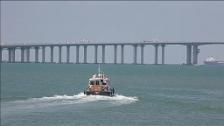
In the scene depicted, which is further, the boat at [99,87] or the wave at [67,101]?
the boat at [99,87]

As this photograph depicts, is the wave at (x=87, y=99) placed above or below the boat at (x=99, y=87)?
below

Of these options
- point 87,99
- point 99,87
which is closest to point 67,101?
point 87,99

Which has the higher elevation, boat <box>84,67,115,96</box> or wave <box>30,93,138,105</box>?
boat <box>84,67,115,96</box>

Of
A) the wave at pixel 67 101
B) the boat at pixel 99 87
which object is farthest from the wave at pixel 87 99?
the boat at pixel 99 87

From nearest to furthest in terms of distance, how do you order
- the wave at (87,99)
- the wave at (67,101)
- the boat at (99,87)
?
the wave at (67,101)
the wave at (87,99)
the boat at (99,87)

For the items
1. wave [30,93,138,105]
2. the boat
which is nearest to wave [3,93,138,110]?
wave [30,93,138,105]

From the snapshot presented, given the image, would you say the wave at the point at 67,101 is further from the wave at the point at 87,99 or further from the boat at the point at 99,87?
the boat at the point at 99,87

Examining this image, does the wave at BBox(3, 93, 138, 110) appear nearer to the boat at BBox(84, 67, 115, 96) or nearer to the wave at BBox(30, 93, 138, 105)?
the wave at BBox(30, 93, 138, 105)

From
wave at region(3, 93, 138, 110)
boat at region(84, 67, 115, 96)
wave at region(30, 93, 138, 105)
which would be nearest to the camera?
wave at region(3, 93, 138, 110)

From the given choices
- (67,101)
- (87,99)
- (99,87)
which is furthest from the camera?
(99,87)

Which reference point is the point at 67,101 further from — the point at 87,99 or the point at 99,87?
the point at 99,87

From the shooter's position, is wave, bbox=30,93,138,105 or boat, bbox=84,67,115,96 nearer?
wave, bbox=30,93,138,105

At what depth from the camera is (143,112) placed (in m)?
48.9

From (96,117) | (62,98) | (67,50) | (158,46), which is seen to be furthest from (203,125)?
(67,50)
